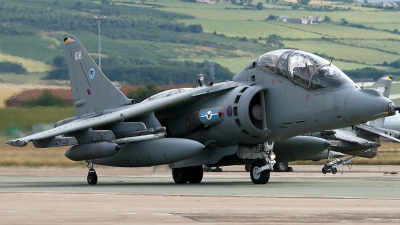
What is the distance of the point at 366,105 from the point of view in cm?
1744

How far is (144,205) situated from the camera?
41.7 feet

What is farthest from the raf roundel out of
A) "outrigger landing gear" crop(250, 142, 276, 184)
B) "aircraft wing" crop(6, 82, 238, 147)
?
"outrigger landing gear" crop(250, 142, 276, 184)

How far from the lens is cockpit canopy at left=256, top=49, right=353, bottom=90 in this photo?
719 inches

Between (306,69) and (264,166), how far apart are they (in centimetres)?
251

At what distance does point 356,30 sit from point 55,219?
91.1 meters

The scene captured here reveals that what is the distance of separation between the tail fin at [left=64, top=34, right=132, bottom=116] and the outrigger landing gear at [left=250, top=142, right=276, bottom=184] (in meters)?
4.22

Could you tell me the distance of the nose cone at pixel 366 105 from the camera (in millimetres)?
17328

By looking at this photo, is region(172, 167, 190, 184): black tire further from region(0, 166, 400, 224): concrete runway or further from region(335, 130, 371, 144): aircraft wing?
region(335, 130, 371, 144): aircraft wing

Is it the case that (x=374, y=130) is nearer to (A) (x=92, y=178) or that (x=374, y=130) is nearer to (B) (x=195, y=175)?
(B) (x=195, y=175)

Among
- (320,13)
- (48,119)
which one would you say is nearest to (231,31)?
(320,13)

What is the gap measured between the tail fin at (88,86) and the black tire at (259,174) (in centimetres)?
425

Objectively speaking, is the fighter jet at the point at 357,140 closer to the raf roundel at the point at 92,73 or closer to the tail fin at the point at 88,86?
the tail fin at the point at 88,86

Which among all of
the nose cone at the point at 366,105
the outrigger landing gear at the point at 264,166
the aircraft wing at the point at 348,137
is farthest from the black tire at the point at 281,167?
the nose cone at the point at 366,105

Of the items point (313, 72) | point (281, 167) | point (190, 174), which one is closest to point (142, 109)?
point (190, 174)
